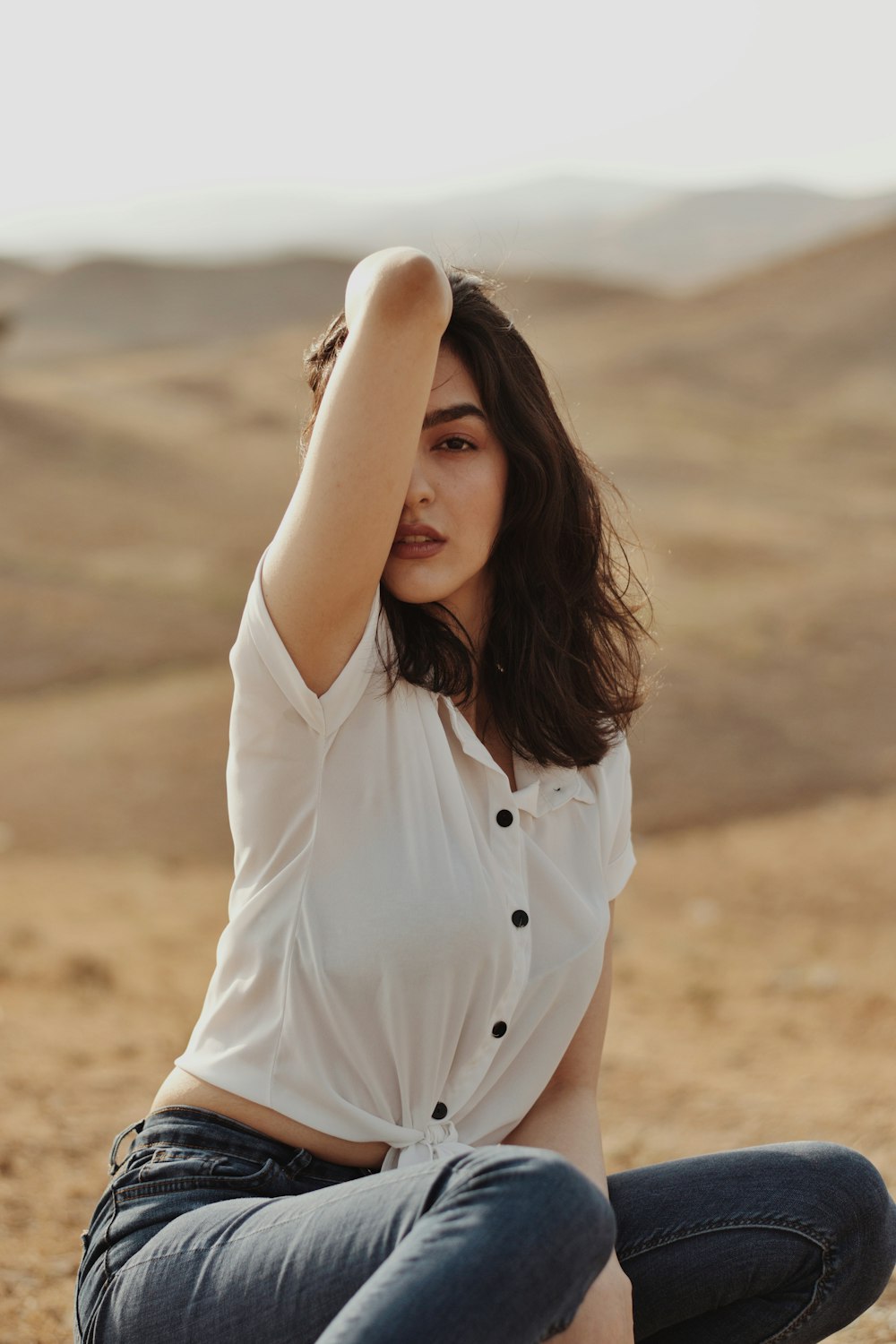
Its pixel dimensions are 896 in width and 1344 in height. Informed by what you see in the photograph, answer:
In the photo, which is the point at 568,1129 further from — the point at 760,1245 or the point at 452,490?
the point at 452,490

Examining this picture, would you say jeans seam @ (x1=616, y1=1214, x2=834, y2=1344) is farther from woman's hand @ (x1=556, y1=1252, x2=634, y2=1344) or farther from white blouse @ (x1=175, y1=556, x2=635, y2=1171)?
white blouse @ (x1=175, y1=556, x2=635, y2=1171)

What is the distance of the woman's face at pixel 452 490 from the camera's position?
2088 mm

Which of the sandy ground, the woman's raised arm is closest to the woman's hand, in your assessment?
the woman's raised arm

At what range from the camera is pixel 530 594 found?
2361 mm

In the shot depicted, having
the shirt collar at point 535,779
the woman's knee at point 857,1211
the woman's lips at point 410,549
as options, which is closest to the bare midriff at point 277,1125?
the shirt collar at point 535,779

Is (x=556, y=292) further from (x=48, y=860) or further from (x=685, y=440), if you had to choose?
(x=48, y=860)

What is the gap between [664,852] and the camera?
25.8 ft

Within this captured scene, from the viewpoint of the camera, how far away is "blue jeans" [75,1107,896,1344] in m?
Answer: 1.55

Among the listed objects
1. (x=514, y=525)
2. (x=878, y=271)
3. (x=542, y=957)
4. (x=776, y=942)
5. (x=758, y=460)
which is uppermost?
(x=878, y=271)

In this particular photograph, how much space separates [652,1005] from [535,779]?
3902 mm

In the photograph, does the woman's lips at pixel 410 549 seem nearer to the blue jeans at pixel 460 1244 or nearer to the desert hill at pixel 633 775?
the desert hill at pixel 633 775

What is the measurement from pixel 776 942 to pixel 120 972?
116 inches

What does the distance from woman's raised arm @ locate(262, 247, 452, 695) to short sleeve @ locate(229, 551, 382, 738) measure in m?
0.02

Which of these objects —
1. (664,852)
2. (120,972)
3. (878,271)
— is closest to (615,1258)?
(120,972)
